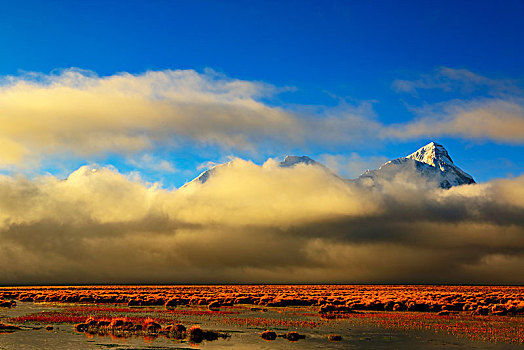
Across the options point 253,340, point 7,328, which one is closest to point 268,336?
point 253,340

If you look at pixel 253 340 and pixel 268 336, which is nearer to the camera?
pixel 253 340

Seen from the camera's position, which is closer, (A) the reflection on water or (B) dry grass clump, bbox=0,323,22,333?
(A) the reflection on water

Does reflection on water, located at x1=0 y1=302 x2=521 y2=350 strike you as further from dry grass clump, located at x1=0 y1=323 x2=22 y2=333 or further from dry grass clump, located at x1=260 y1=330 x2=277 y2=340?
dry grass clump, located at x1=0 y1=323 x2=22 y2=333

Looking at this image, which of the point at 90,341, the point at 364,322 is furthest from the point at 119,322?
the point at 364,322

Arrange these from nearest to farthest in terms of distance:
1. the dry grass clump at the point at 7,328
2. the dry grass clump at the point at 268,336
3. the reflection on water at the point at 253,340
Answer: the reflection on water at the point at 253,340, the dry grass clump at the point at 268,336, the dry grass clump at the point at 7,328

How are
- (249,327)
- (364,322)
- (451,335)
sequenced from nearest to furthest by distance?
(451,335), (249,327), (364,322)

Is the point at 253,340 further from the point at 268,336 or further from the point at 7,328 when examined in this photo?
the point at 7,328

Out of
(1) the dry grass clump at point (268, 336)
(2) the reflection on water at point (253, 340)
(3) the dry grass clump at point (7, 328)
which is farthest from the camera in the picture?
(3) the dry grass clump at point (7, 328)

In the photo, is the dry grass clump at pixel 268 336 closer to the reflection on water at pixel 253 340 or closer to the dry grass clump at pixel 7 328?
the reflection on water at pixel 253 340

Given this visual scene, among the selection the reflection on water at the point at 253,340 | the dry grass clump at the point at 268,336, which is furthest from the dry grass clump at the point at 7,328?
the dry grass clump at the point at 268,336

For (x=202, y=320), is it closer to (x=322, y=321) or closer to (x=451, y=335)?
(x=322, y=321)

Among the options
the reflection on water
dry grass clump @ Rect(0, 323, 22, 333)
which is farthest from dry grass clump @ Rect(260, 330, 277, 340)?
dry grass clump @ Rect(0, 323, 22, 333)

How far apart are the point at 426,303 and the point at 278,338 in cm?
4071

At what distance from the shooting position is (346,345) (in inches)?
1328
